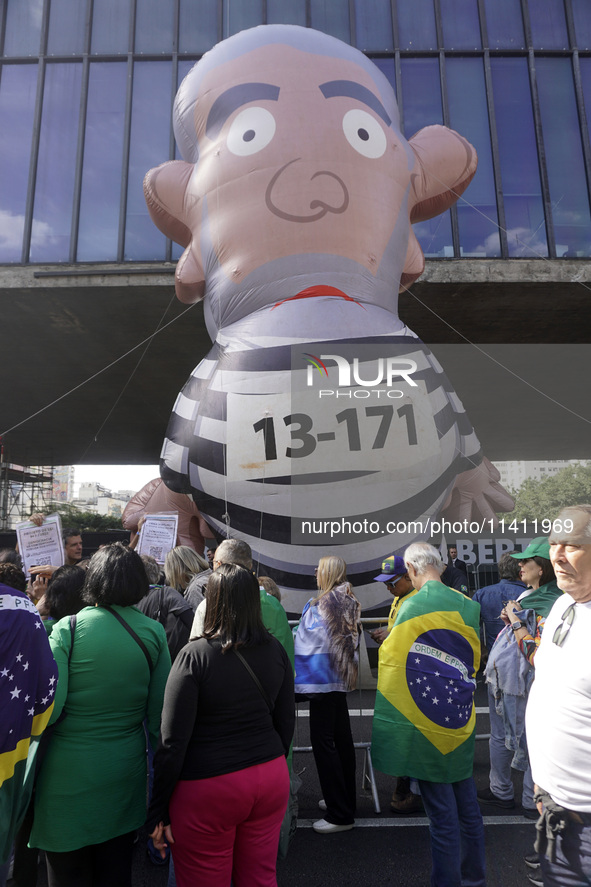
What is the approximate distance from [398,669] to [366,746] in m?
1.50

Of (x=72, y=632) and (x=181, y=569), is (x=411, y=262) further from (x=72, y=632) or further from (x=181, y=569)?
(x=72, y=632)

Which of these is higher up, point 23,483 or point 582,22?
point 582,22

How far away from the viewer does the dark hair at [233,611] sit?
6.23 feet

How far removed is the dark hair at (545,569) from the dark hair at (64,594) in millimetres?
2446

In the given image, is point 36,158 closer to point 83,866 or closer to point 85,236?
point 85,236

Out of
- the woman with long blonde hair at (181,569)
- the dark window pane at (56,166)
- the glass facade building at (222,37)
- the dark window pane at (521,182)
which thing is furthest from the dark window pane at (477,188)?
the woman with long blonde hair at (181,569)

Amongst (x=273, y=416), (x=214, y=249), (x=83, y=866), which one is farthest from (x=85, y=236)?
(x=83, y=866)

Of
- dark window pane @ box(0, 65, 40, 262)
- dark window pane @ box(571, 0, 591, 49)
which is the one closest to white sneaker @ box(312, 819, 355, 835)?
dark window pane @ box(0, 65, 40, 262)

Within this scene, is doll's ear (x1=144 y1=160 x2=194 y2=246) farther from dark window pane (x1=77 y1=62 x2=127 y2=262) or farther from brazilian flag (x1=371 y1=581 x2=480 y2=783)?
dark window pane (x1=77 y1=62 x2=127 y2=262)

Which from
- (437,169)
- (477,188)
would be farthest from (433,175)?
(477,188)

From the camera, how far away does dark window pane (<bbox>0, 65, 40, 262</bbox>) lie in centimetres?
1156

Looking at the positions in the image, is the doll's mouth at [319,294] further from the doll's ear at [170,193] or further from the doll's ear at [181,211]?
the doll's ear at [170,193]

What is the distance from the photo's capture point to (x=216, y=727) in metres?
1.85

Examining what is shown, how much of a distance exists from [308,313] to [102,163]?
9.09 m
